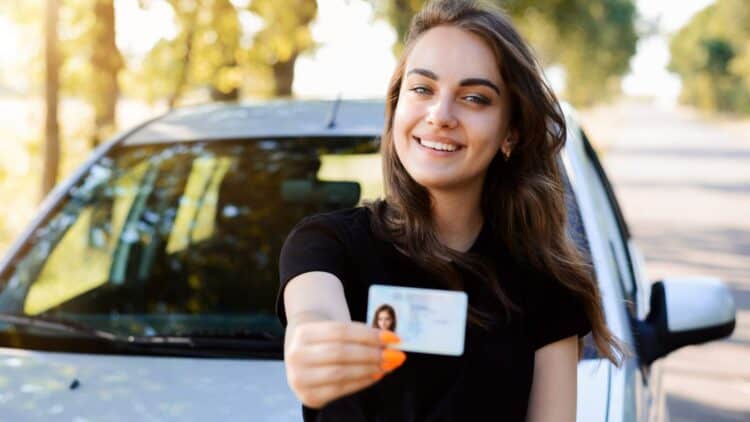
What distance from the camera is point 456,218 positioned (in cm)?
192

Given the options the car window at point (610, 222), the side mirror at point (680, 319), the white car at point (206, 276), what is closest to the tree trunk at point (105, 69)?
the white car at point (206, 276)

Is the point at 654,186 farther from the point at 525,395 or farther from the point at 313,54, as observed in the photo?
the point at 525,395

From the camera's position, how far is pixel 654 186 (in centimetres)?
2064

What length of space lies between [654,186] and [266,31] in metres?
13.3

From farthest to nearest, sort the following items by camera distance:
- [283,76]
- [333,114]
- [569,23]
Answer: [569,23], [283,76], [333,114]

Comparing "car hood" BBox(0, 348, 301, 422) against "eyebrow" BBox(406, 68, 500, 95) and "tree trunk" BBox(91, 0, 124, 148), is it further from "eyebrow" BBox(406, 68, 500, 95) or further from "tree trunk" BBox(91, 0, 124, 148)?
"tree trunk" BBox(91, 0, 124, 148)

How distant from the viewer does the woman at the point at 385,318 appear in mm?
1475

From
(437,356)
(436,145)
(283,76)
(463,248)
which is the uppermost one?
(436,145)

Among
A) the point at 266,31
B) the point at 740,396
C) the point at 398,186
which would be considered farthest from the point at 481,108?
the point at 266,31

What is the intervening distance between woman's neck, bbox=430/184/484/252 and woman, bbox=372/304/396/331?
0.40 m

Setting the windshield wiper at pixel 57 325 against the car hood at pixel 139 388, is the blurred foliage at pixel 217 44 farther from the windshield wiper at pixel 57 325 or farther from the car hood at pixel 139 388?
the car hood at pixel 139 388

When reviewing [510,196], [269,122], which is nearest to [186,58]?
[269,122]

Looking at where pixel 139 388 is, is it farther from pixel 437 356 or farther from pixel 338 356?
pixel 338 356

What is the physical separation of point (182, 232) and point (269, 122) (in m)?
0.57
